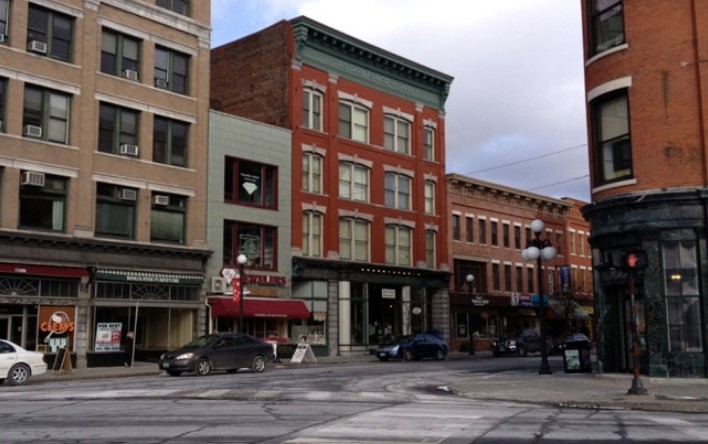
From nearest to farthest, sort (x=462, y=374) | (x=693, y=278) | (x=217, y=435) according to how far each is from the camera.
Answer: (x=217, y=435) < (x=693, y=278) < (x=462, y=374)

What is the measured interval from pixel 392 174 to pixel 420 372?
22629mm

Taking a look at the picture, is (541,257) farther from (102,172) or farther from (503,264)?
(503,264)

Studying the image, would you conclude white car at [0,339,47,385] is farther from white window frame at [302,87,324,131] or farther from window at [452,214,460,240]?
window at [452,214,460,240]

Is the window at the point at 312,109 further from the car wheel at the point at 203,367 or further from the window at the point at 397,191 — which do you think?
the car wheel at the point at 203,367

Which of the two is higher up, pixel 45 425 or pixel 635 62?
pixel 635 62

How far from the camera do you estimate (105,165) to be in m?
35.2

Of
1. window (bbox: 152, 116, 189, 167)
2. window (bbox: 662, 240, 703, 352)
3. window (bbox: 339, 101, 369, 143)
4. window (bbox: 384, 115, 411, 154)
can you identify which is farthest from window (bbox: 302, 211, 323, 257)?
window (bbox: 662, 240, 703, 352)

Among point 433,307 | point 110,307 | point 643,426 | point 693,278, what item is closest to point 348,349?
point 433,307

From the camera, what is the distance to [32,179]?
105ft

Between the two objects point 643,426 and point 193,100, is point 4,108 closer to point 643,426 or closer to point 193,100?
point 193,100

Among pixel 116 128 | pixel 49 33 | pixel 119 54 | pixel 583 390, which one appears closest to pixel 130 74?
pixel 119 54

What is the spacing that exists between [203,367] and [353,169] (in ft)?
74.6

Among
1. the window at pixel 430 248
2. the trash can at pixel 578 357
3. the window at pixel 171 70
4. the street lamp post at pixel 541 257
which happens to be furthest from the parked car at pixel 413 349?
the window at pixel 171 70

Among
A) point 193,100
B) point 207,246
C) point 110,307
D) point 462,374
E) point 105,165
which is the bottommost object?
point 462,374
